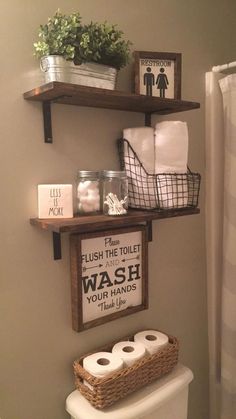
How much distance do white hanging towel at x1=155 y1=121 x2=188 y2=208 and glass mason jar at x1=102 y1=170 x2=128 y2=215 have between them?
0.13 m

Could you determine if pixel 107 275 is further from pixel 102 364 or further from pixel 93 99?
pixel 93 99

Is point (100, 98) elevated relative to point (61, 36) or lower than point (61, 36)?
lower

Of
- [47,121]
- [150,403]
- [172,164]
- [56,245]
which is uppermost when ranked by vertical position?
[47,121]

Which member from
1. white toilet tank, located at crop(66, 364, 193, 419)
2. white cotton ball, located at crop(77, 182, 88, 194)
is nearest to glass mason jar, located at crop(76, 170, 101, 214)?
white cotton ball, located at crop(77, 182, 88, 194)

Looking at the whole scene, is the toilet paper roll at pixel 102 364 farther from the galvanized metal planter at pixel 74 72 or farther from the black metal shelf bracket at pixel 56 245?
the galvanized metal planter at pixel 74 72

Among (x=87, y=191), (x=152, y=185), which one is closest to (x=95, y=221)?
(x=87, y=191)

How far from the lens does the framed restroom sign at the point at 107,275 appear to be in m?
1.06

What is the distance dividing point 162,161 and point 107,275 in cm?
45

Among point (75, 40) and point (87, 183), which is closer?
point (75, 40)

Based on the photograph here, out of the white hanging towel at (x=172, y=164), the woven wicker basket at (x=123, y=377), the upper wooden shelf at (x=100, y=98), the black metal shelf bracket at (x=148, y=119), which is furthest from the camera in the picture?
the black metal shelf bracket at (x=148, y=119)

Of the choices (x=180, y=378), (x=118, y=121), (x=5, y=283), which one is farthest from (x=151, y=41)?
(x=180, y=378)

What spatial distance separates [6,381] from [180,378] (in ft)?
1.99

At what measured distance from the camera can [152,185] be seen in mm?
1111

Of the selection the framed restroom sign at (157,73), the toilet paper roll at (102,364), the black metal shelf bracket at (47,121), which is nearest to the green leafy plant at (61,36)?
the black metal shelf bracket at (47,121)
